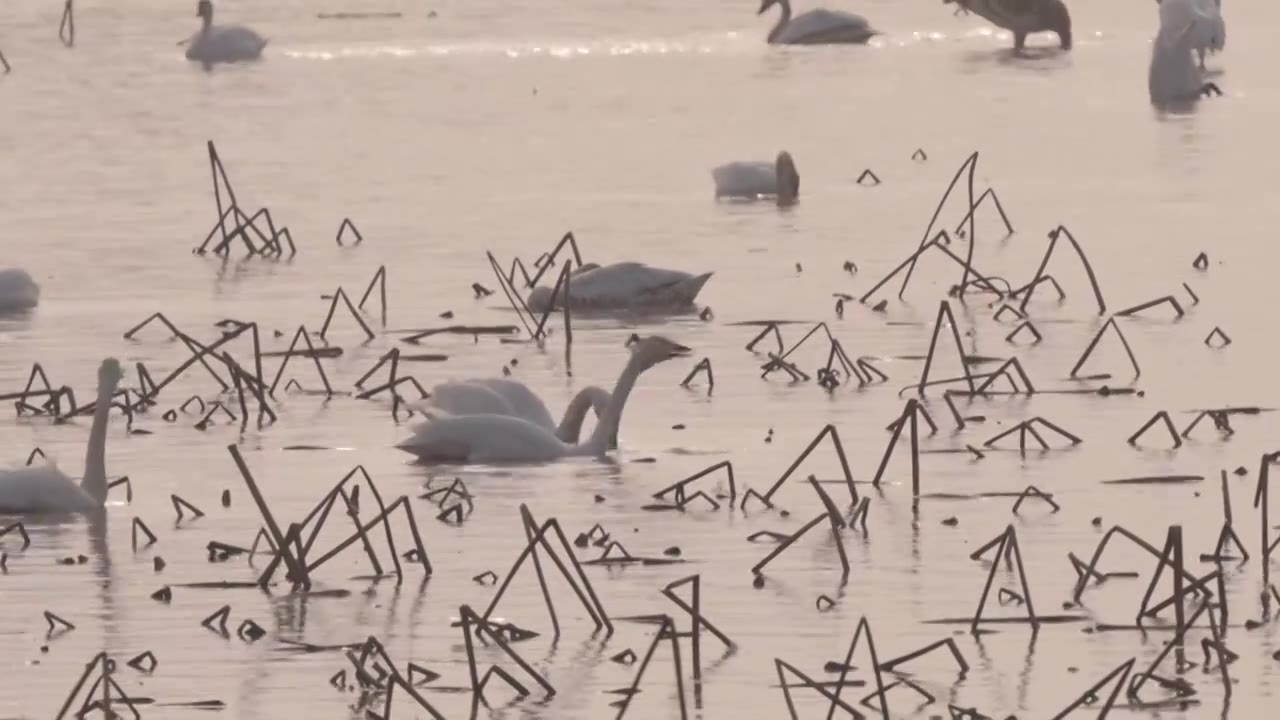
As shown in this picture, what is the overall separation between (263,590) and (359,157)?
2188 centimetres

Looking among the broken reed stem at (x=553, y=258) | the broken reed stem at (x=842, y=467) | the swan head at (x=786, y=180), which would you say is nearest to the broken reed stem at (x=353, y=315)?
the broken reed stem at (x=553, y=258)

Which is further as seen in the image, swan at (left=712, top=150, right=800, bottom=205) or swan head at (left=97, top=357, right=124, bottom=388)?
swan at (left=712, top=150, right=800, bottom=205)

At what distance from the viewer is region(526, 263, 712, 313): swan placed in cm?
2170

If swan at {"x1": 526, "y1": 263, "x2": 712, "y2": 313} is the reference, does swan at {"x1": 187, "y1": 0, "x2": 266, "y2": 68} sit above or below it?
below

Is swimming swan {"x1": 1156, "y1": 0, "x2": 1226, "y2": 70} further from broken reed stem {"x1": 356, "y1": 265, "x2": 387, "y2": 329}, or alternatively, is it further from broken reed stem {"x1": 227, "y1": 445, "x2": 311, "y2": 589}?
broken reed stem {"x1": 227, "y1": 445, "x2": 311, "y2": 589}

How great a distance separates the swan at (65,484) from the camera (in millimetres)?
14805

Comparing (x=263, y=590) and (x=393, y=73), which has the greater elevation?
(x=263, y=590)

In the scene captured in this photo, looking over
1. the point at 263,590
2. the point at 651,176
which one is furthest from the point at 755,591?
the point at 651,176

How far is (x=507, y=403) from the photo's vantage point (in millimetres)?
16641

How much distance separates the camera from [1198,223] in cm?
2747

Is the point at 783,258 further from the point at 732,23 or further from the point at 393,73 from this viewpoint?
the point at 732,23

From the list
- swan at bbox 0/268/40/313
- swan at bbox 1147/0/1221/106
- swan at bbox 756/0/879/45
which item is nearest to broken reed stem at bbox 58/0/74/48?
swan at bbox 756/0/879/45

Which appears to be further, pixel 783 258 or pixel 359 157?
pixel 359 157

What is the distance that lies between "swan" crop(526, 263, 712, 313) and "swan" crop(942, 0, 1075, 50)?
28873 mm
